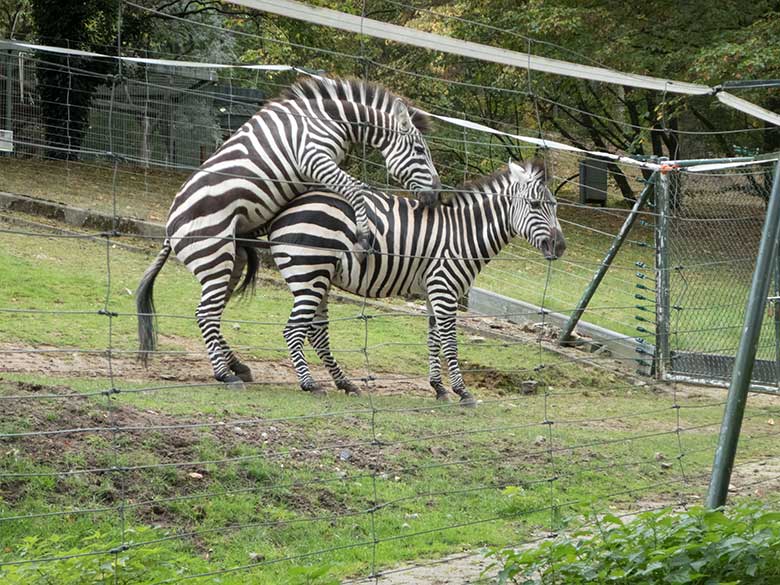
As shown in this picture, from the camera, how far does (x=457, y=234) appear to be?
10.1 m

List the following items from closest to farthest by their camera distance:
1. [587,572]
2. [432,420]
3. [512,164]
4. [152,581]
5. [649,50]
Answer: [152,581]
[587,572]
[432,420]
[512,164]
[649,50]

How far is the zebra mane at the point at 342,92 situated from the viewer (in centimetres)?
936

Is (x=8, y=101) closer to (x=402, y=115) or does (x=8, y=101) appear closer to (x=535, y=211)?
(x=402, y=115)

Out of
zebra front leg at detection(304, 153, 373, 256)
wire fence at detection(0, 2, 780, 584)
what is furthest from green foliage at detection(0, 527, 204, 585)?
zebra front leg at detection(304, 153, 373, 256)

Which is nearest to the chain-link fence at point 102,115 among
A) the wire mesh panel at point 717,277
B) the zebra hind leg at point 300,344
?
the wire mesh panel at point 717,277

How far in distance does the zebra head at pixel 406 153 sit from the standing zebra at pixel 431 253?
1.17ft

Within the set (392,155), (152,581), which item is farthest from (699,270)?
(152,581)

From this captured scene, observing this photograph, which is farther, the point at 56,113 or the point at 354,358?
the point at 56,113

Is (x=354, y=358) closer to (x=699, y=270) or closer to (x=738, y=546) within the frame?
(x=699, y=270)

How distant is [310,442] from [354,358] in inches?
150

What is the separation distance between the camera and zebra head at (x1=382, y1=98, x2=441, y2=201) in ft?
31.4

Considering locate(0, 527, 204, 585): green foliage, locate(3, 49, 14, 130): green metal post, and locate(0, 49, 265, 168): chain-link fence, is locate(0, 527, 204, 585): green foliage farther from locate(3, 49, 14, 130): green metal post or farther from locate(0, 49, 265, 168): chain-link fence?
locate(3, 49, 14, 130): green metal post

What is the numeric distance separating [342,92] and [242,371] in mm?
2340

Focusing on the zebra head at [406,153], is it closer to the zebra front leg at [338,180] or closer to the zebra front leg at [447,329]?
the zebra front leg at [338,180]
